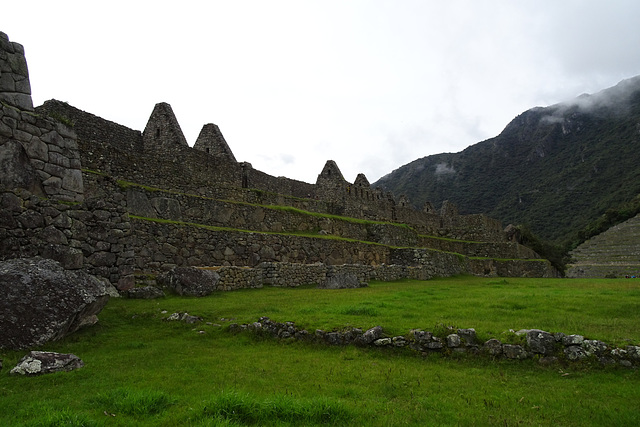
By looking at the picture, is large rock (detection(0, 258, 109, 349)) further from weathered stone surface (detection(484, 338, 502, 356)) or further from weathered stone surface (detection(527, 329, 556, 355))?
weathered stone surface (detection(527, 329, 556, 355))

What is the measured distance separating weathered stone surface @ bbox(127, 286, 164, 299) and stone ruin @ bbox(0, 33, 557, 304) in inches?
9.0

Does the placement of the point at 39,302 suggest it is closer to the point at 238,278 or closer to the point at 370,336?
the point at 370,336

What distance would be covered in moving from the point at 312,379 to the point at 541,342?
3647mm

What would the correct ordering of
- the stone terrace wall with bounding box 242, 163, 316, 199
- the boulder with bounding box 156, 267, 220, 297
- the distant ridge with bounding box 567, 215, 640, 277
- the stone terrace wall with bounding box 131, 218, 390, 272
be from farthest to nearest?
the distant ridge with bounding box 567, 215, 640, 277 → the stone terrace wall with bounding box 242, 163, 316, 199 → the stone terrace wall with bounding box 131, 218, 390, 272 → the boulder with bounding box 156, 267, 220, 297

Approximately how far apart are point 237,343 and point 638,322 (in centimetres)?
778

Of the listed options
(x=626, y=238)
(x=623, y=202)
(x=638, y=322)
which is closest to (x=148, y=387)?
(x=638, y=322)

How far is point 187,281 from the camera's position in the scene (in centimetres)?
1255

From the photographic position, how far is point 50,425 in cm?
405

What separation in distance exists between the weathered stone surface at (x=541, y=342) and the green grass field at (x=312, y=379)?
0.88 ft

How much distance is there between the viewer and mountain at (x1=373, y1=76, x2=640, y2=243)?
78.7 meters

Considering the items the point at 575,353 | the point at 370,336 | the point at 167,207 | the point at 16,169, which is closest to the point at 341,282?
the point at 167,207

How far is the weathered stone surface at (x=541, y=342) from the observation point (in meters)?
6.63

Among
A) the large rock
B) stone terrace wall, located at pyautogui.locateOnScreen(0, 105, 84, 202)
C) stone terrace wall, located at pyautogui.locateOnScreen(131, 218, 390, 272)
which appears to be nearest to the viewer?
the large rock

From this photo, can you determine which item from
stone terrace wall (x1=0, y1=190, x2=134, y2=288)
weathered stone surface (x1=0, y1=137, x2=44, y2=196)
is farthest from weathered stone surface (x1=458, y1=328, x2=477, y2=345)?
weathered stone surface (x1=0, y1=137, x2=44, y2=196)
